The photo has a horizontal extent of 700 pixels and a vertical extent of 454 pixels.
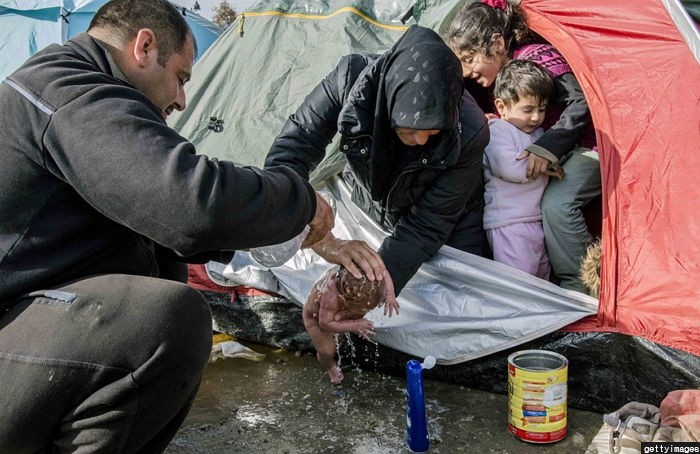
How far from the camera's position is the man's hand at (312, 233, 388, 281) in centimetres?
227

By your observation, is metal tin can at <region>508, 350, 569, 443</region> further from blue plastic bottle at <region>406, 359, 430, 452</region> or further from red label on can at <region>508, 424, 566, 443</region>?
blue plastic bottle at <region>406, 359, 430, 452</region>

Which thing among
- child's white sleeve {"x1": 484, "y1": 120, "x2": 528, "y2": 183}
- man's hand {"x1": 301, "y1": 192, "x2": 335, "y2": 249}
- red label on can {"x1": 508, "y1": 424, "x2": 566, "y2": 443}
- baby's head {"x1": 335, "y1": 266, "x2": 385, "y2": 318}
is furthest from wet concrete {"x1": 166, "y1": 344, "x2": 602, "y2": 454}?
child's white sleeve {"x1": 484, "y1": 120, "x2": 528, "y2": 183}

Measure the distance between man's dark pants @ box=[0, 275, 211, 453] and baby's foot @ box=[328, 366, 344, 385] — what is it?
1.09 m

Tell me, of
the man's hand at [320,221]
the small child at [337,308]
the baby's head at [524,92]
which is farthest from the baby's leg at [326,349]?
the baby's head at [524,92]

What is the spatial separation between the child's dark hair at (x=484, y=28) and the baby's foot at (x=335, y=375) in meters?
1.34

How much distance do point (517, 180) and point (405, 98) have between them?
0.66 meters

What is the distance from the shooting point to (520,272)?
2.43 m

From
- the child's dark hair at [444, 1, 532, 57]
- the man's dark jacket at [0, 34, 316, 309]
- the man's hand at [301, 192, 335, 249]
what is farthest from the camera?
the child's dark hair at [444, 1, 532, 57]

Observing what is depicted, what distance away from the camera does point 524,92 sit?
8.67 feet

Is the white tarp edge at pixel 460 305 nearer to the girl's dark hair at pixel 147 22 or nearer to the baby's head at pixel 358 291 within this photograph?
the baby's head at pixel 358 291

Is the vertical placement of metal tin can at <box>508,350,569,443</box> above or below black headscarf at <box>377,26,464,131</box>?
below

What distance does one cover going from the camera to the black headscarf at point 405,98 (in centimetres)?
216

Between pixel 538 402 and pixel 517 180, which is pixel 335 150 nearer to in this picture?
pixel 517 180

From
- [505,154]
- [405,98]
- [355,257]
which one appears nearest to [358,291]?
[355,257]
